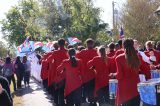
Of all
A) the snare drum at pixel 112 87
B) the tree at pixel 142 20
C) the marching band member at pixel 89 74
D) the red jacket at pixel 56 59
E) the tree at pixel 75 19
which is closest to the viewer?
the snare drum at pixel 112 87

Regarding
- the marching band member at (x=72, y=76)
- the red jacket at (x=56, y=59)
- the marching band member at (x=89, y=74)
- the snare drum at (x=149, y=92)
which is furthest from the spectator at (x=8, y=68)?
the snare drum at (x=149, y=92)

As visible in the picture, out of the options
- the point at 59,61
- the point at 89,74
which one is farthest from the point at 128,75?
the point at 59,61

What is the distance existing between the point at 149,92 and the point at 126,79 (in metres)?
0.51

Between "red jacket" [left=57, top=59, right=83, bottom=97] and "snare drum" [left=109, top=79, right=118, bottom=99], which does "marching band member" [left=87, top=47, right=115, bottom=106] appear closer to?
"snare drum" [left=109, top=79, right=118, bottom=99]

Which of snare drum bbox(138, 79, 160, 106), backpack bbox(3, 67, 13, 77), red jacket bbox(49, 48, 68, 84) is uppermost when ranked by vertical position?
red jacket bbox(49, 48, 68, 84)

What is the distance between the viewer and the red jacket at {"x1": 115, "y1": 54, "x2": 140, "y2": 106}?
315 inches

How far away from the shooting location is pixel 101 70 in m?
11.6

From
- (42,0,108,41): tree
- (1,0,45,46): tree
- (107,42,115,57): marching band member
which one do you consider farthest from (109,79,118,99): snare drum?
(1,0,45,46): tree

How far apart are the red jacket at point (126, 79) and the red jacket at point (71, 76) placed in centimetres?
309

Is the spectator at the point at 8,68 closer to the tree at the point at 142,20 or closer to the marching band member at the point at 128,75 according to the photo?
the marching band member at the point at 128,75

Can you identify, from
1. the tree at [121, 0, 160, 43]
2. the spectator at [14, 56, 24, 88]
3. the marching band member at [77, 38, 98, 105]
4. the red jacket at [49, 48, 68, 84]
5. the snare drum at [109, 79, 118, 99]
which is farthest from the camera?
the tree at [121, 0, 160, 43]

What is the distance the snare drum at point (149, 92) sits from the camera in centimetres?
769

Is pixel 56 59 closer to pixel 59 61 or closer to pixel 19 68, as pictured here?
pixel 59 61

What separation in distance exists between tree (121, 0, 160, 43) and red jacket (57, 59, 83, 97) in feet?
117
